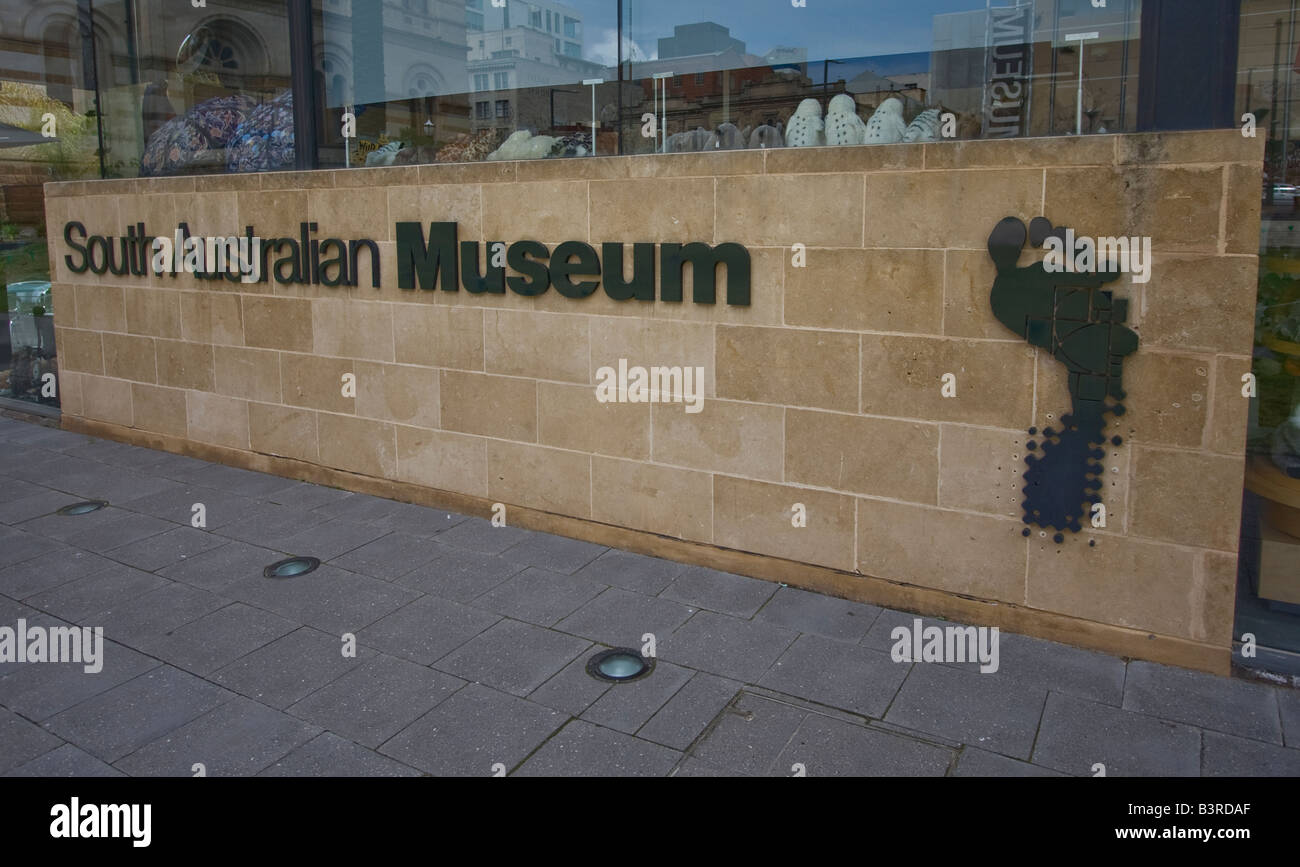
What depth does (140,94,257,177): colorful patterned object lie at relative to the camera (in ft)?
29.4

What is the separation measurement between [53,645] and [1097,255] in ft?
18.7

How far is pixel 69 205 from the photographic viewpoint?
10.1 m

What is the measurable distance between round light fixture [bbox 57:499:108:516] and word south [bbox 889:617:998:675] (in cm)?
610

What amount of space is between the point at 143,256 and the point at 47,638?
16.7 ft

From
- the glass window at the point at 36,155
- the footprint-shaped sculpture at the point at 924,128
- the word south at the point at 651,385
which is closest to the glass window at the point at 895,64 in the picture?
the footprint-shaped sculpture at the point at 924,128

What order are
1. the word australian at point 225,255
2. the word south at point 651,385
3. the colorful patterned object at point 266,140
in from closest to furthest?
the word south at point 651,385
the word australian at point 225,255
the colorful patterned object at point 266,140


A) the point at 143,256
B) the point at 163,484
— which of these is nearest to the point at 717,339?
the point at 163,484

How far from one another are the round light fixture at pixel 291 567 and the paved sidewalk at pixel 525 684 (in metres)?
0.08

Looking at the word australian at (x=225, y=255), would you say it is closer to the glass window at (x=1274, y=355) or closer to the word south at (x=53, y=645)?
the word south at (x=53, y=645)

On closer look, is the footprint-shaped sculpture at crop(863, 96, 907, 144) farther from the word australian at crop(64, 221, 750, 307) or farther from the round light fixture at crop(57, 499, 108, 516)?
the round light fixture at crop(57, 499, 108, 516)

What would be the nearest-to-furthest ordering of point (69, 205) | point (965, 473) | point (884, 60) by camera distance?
point (965, 473)
point (884, 60)
point (69, 205)

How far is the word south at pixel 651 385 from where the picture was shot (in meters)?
6.20

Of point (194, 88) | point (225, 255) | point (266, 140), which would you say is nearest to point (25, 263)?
point (194, 88)

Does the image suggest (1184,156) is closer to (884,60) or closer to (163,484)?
(884,60)
